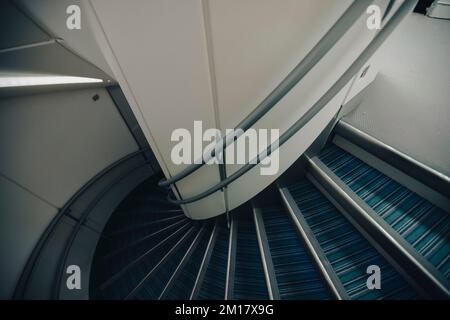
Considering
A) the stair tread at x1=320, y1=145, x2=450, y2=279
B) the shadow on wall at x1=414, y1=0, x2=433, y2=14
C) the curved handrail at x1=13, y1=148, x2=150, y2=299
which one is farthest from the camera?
the shadow on wall at x1=414, y1=0, x2=433, y2=14

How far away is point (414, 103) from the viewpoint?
170 cm

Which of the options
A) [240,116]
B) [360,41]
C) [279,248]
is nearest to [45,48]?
[240,116]

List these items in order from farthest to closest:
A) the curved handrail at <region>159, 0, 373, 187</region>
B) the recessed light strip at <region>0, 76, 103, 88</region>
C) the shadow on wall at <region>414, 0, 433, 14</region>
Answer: the shadow on wall at <region>414, 0, 433, 14</region>
the recessed light strip at <region>0, 76, 103, 88</region>
the curved handrail at <region>159, 0, 373, 187</region>

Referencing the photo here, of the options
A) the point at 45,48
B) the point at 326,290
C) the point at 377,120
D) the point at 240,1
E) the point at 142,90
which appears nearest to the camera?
the point at 240,1

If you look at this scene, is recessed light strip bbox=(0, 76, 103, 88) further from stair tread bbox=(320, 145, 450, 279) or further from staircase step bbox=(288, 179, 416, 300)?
stair tread bbox=(320, 145, 450, 279)

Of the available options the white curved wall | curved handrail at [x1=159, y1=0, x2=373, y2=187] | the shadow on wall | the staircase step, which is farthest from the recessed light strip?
the shadow on wall

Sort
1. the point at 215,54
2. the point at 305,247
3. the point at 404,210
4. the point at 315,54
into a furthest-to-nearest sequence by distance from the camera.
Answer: the point at 305,247 < the point at 404,210 < the point at 215,54 < the point at 315,54

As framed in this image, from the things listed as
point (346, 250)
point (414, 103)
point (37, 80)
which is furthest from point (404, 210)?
point (37, 80)

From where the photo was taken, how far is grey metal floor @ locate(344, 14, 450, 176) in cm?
138

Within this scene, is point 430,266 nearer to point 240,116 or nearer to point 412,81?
point 240,116

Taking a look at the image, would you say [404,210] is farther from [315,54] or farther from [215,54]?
[215,54]

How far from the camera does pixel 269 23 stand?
990mm

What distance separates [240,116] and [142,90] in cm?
59

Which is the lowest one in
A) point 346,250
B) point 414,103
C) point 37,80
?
point 346,250
